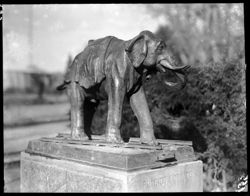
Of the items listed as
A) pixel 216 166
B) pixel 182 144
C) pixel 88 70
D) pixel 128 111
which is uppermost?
pixel 88 70

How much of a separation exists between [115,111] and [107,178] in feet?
2.50

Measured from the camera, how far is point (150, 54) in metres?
3.76

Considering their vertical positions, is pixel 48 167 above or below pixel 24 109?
below

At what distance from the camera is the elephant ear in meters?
3.71

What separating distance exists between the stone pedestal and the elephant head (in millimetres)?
870

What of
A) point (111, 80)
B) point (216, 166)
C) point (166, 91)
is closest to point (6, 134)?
point (166, 91)

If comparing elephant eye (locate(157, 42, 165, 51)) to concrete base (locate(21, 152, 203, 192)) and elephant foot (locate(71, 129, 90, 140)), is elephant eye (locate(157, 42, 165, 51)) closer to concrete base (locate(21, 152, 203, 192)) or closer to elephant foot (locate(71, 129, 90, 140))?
concrete base (locate(21, 152, 203, 192))

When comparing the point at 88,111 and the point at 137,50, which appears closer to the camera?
the point at 137,50

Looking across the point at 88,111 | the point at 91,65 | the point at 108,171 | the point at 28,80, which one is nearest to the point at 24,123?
the point at 28,80

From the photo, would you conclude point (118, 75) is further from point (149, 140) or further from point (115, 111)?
point (149, 140)

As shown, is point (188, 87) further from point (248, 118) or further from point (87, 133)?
point (87, 133)

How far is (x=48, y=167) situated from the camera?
13.8 feet

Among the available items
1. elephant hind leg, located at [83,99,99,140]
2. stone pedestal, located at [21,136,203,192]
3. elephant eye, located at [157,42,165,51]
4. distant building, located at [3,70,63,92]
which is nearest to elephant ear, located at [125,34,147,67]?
elephant eye, located at [157,42,165,51]

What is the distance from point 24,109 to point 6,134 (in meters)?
2.32
